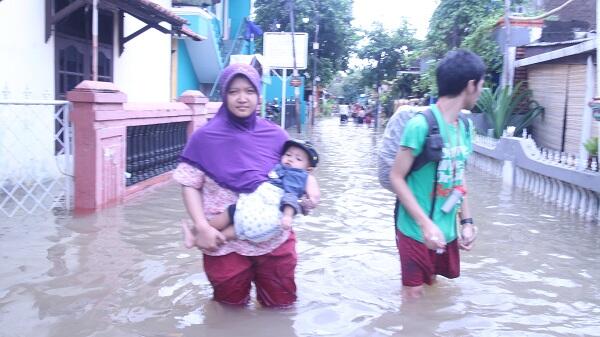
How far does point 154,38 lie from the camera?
1361 cm

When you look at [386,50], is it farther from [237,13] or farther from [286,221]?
[286,221]

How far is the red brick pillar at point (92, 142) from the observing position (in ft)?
21.6

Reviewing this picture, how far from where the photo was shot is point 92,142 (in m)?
6.62

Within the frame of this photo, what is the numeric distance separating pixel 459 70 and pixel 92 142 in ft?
14.6

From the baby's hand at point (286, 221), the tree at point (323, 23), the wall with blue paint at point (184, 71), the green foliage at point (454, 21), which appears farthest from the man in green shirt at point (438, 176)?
the tree at point (323, 23)

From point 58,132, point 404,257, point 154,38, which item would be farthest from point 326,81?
point 404,257

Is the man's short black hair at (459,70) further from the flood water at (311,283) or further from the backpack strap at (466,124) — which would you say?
the flood water at (311,283)

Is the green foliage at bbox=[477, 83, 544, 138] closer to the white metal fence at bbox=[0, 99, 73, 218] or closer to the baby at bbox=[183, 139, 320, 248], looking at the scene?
the white metal fence at bbox=[0, 99, 73, 218]

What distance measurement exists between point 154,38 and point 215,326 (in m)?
10.9

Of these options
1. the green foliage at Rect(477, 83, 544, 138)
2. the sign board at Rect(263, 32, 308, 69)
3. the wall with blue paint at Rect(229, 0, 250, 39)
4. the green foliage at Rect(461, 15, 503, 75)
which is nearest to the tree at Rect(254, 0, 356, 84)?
the sign board at Rect(263, 32, 308, 69)

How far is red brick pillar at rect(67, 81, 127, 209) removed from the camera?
659cm

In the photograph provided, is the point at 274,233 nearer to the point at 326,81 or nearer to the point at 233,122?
the point at 233,122

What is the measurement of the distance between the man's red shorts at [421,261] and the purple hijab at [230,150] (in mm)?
948

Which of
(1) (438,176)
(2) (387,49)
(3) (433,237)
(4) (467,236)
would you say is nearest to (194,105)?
(4) (467,236)
